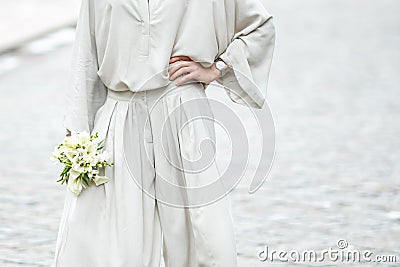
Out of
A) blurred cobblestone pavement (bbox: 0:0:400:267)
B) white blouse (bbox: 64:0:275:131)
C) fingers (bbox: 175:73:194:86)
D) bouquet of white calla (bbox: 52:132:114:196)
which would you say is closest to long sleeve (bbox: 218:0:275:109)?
white blouse (bbox: 64:0:275:131)

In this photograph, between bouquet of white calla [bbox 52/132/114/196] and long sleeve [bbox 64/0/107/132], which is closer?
bouquet of white calla [bbox 52/132/114/196]

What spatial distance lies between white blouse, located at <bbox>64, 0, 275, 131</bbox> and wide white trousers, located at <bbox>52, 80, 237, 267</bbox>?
0.10 meters

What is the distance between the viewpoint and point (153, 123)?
4.22 m

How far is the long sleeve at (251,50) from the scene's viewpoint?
4281 mm

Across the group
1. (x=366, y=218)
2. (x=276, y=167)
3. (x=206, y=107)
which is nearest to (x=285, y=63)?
(x=276, y=167)

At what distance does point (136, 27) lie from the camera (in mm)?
4117

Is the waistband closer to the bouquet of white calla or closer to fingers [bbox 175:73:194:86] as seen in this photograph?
fingers [bbox 175:73:194:86]

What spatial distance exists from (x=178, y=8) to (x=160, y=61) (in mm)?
217

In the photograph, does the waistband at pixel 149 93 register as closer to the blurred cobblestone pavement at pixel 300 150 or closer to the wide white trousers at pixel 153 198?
the wide white trousers at pixel 153 198

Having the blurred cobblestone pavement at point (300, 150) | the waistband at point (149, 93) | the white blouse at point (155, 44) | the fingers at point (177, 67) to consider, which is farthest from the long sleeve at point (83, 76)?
the blurred cobblestone pavement at point (300, 150)

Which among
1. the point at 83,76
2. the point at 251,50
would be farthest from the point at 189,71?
the point at 83,76

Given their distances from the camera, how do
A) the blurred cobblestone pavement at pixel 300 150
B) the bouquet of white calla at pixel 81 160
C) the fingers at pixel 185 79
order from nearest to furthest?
the bouquet of white calla at pixel 81 160
the fingers at pixel 185 79
the blurred cobblestone pavement at pixel 300 150

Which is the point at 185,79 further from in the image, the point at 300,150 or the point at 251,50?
the point at 300,150

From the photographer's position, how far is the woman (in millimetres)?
4109
